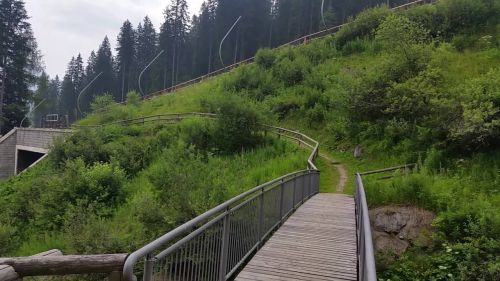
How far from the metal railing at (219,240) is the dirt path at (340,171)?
7.60 meters

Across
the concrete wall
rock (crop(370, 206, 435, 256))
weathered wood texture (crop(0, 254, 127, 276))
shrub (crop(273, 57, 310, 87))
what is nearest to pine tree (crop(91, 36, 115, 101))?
the concrete wall

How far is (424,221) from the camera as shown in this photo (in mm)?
11578

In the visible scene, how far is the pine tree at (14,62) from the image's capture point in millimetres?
47562

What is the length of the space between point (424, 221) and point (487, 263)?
224cm

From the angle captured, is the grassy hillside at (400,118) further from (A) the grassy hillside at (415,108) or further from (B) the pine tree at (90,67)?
(B) the pine tree at (90,67)

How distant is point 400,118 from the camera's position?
21.0 m

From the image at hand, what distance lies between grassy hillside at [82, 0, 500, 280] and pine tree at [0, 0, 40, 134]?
42.4 feet

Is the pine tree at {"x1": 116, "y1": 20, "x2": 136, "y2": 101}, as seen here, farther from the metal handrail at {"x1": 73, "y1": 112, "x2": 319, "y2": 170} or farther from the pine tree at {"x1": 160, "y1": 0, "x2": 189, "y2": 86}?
the metal handrail at {"x1": 73, "y1": 112, "x2": 319, "y2": 170}

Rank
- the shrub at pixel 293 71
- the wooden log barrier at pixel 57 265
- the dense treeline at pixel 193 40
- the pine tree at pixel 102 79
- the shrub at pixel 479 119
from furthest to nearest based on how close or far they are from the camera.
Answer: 1. the pine tree at pixel 102 79
2. the dense treeline at pixel 193 40
3. the shrub at pixel 293 71
4. the shrub at pixel 479 119
5. the wooden log barrier at pixel 57 265

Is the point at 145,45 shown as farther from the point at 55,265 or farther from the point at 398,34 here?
the point at 55,265

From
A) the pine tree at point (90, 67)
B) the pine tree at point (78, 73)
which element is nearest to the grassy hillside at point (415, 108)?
the pine tree at point (90, 67)

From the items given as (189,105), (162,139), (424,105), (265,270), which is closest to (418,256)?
(265,270)

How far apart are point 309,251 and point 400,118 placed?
1577cm

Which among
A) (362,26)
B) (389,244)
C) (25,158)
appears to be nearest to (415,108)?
(389,244)
